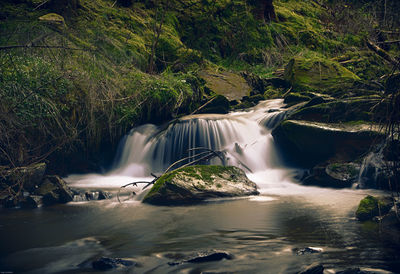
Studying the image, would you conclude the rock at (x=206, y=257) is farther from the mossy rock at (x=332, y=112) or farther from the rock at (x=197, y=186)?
the mossy rock at (x=332, y=112)

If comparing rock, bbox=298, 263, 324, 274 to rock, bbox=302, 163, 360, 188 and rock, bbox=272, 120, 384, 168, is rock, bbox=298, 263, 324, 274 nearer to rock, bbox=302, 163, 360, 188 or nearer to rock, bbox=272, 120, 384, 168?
rock, bbox=302, 163, 360, 188

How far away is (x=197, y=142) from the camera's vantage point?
10.5 m

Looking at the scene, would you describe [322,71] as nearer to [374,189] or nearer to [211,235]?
[374,189]

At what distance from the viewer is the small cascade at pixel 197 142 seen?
10246mm

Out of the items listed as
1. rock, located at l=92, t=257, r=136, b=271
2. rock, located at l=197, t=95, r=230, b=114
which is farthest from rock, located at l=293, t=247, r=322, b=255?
rock, located at l=197, t=95, r=230, b=114

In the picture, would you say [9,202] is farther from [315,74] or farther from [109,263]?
[315,74]

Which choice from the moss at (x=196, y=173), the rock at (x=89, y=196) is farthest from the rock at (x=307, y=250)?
the rock at (x=89, y=196)

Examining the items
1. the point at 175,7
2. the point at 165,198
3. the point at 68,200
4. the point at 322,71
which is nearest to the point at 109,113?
the point at 68,200

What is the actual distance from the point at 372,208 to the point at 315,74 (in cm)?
836

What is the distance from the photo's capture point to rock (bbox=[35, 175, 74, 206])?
7.32 metres

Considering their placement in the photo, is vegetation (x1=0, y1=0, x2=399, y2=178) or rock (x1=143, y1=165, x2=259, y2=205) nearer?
rock (x1=143, y1=165, x2=259, y2=205)

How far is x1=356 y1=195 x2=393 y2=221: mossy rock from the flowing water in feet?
0.50

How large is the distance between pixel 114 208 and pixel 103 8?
10050mm

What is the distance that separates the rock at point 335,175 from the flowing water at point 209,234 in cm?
30
